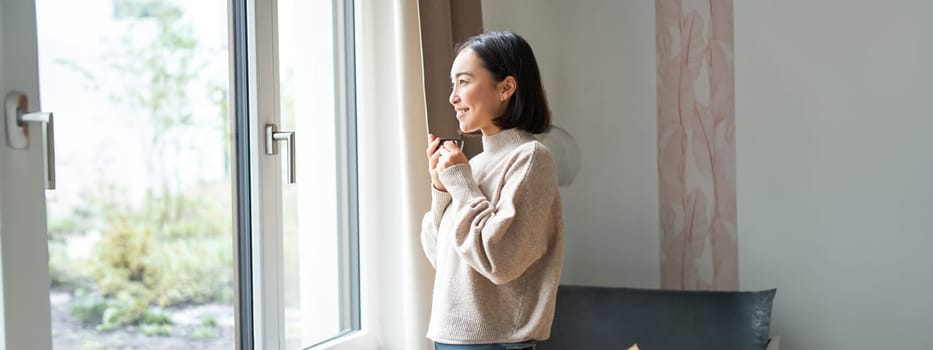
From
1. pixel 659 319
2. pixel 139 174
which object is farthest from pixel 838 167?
pixel 139 174

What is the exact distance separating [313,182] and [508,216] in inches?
42.7

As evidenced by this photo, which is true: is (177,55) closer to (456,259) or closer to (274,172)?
(274,172)

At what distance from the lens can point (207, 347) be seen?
6.64 feet

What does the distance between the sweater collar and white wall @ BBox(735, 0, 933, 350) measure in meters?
1.38

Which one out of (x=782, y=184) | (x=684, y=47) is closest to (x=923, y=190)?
(x=782, y=184)

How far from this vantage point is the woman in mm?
1490

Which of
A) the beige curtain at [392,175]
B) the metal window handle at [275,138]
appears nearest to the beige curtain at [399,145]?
the beige curtain at [392,175]

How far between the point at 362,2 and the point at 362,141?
0.37 m

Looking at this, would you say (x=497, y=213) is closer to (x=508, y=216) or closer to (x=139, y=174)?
(x=508, y=216)

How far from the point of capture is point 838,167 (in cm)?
266

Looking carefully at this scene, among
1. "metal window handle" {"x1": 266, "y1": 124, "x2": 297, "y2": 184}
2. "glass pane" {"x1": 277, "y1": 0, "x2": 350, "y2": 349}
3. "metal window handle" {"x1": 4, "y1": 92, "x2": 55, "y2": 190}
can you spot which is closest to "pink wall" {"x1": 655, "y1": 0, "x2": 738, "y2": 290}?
"glass pane" {"x1": 277, "y1": 0, "x2": 350, "y2": 349}

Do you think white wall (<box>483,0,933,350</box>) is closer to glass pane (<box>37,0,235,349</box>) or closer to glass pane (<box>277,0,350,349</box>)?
glass pane (<box>277,0,350,349</box>)

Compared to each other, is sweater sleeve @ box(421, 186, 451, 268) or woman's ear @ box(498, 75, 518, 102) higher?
woman's ear @ box(498, 75, 518, 102)

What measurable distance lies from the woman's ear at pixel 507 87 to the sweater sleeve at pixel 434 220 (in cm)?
20
